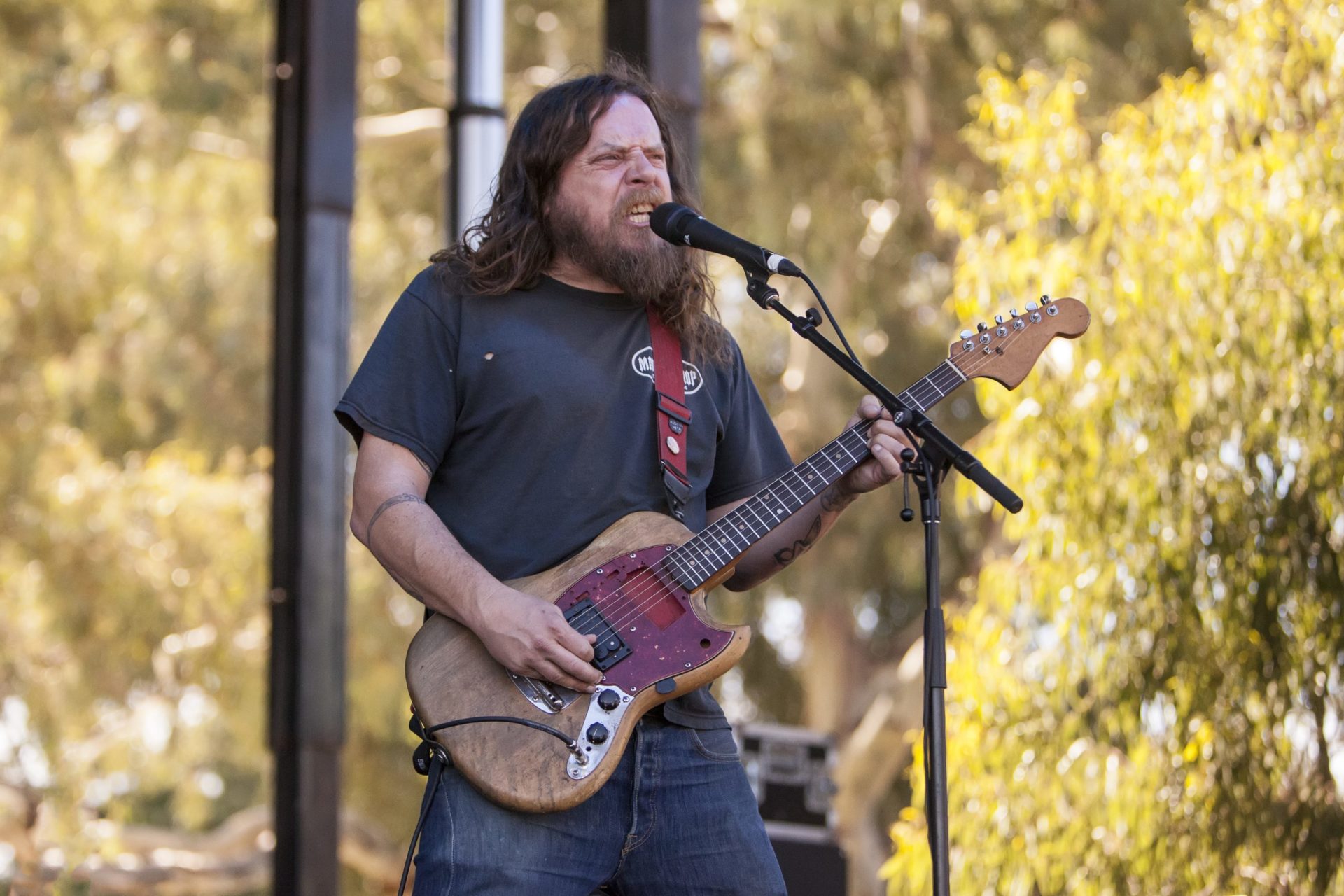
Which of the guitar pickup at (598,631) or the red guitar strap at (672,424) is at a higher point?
the red guitar strap at (672,424)

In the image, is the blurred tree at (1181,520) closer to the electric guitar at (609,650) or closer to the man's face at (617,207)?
the electric guitar at (609,650)

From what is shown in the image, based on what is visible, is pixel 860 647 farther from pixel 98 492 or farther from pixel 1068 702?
pixel 1068 702

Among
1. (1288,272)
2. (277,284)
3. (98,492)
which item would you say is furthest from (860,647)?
(1288,272)

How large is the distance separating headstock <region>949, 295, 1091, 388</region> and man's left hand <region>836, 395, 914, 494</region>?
237 mm

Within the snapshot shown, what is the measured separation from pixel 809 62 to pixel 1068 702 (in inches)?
338

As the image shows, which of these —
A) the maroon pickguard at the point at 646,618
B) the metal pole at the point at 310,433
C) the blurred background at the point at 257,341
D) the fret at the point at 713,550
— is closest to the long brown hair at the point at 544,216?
the fret at the point at 713,550

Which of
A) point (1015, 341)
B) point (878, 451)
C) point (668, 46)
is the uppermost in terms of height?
point (668, 46)

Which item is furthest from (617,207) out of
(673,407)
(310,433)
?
(310,433)

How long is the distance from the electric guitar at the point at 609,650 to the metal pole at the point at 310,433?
3.16 m

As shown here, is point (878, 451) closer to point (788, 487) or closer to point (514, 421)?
point (788, 487)

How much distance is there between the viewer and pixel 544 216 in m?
3.07

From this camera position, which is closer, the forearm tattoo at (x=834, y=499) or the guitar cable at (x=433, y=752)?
the guitar cable at (x=433, y=752)

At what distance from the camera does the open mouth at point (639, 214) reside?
9.83 feet

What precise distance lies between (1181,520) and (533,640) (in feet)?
9.15
